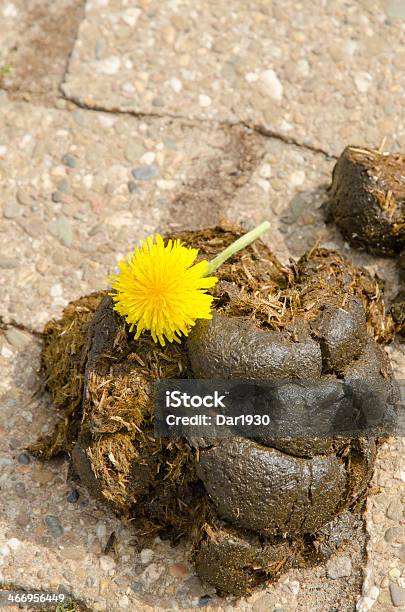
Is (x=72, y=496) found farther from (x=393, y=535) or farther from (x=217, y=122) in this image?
(x=217, y=122)

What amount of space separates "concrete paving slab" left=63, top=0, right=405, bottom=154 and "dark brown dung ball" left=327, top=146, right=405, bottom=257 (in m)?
0.54

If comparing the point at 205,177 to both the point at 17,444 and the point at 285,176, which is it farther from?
the point at 17,444

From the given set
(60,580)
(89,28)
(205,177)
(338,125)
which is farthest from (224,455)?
(89,28)

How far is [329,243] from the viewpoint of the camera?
5004 millimetres

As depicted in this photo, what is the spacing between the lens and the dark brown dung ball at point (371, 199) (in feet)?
15.3

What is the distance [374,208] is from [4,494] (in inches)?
98.0

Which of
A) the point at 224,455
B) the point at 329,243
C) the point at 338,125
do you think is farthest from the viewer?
the point at 338,125

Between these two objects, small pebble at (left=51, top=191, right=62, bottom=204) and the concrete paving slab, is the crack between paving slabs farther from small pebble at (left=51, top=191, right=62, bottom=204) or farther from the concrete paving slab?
small pebble at (left=51, top=191, right=62, bottom=204)

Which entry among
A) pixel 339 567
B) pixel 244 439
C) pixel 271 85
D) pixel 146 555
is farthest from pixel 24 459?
pixel 271 85

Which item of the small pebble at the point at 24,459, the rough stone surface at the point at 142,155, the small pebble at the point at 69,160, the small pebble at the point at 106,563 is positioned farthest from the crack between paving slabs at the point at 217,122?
the small pebble at the point at 106,563

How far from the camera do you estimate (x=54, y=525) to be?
4266mm

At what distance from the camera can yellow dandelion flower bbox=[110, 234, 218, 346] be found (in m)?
3.56

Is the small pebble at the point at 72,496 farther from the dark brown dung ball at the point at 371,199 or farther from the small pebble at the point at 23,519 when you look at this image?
the dark brown dung ball at the point at 371,199

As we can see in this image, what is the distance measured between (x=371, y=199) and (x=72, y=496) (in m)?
2.25
